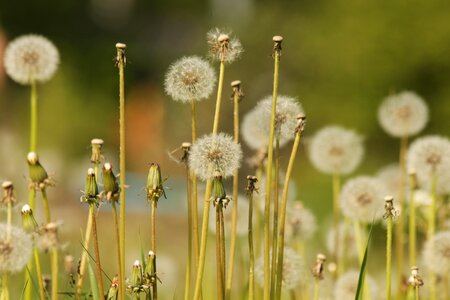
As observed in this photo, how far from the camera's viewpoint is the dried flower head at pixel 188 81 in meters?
1.89

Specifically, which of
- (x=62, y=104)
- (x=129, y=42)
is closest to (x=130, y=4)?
(x=129, y=42)

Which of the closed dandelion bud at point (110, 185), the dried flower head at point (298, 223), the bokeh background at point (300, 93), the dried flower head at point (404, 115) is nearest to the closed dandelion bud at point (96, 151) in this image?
the closed dandelion bud at point (110, 185)

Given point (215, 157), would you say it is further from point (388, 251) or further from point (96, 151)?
point (388, 251)

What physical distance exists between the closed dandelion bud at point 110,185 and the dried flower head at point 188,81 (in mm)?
302

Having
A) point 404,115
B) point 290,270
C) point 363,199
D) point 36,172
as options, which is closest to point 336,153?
point 404,115

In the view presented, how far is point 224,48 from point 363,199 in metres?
1.09

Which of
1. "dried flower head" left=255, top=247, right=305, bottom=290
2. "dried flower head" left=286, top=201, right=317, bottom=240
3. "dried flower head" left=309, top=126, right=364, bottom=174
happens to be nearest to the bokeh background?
"dried flower head" left=309, top=126, right=364, bottom=174

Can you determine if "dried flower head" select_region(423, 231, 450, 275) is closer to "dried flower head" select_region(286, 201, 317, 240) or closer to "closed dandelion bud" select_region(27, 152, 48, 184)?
"dried flower head" select_region(286, 201, 317, 240)

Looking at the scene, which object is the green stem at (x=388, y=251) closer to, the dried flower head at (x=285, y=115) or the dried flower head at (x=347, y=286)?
the dried flower head at (x=285, y=115)

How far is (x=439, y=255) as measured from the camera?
8.16 ft

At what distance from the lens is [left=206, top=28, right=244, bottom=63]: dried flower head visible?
1.74 m

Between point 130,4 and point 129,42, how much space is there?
4226 millimetres

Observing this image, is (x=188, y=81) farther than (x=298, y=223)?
No

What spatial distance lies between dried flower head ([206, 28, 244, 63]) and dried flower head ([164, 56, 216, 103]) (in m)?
0.13
